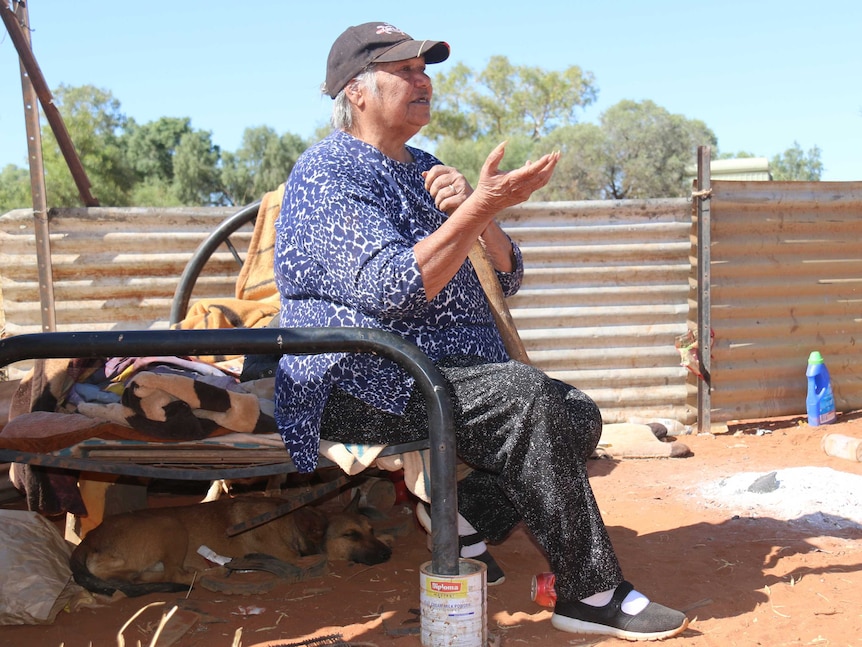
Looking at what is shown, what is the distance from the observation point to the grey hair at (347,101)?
2994 mm

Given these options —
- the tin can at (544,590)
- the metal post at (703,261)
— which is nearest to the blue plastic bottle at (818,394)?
the metal post at (703,261)

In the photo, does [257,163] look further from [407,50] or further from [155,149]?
[407,50]

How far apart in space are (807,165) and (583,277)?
33.5 meters

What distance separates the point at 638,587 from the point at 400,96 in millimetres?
1951

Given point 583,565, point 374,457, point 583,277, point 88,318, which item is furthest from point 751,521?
point 88,318

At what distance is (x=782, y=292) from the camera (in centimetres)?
688

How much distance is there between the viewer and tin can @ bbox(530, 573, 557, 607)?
305 cm

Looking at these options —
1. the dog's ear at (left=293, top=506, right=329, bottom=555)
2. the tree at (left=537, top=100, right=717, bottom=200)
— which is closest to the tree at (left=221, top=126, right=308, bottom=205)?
the tree at (left=537, top=100, right=717, bottom=200)

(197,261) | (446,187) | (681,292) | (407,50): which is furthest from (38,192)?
(681,292)

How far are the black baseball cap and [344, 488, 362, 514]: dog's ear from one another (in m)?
1.99

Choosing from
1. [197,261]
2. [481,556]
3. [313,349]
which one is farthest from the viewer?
[197,261]

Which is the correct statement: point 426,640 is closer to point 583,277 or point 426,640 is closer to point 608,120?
point 583,277

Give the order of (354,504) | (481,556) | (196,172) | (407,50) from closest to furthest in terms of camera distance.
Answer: (407,50), (481,556), (354,504), (196,172)

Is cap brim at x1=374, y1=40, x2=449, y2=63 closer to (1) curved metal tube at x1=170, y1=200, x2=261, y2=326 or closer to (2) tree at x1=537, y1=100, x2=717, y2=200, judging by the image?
(1) curved metal tube at x1=170, y1=200, x2=261, y2=326
